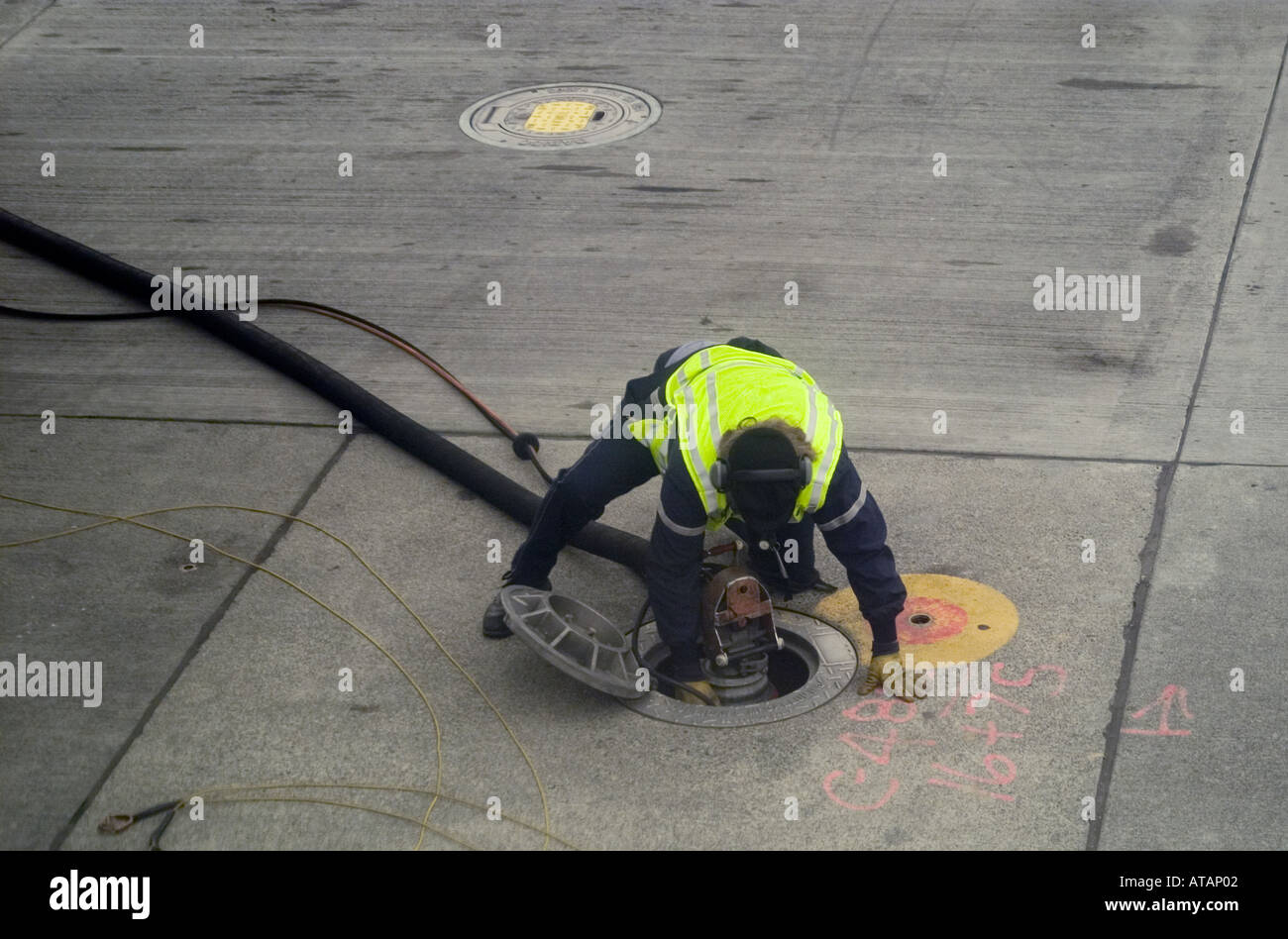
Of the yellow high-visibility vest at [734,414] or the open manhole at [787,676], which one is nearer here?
the yellow high-visibility vest at [734,414]

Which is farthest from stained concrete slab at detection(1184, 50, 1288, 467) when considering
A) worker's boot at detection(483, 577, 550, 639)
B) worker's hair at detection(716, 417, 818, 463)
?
worker's boot at detection(483, 577, 550, 639)

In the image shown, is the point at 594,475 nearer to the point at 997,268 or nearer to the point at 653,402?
the point at 653,402

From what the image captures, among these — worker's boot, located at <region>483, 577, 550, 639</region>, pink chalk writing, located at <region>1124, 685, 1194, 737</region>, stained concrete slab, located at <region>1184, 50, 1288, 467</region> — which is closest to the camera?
pink chalk writing, located at <region>1124, 685, 1194, 737</region>

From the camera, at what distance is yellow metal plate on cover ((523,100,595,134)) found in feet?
35.1

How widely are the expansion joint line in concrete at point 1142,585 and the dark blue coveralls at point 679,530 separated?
857 millimetres

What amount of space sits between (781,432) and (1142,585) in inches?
82.1

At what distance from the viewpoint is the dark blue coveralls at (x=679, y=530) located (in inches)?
203

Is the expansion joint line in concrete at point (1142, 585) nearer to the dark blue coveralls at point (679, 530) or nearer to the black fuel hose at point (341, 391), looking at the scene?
the dark blue coveralls at point (679, 530)

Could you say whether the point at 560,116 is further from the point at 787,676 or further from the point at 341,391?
the point at 787,676

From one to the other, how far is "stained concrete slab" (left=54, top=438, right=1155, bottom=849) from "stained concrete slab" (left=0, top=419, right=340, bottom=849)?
0.18 meters

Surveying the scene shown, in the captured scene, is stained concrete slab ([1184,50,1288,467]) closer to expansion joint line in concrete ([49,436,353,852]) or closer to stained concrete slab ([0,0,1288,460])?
stained concrete slab ([0,0,1288,460])

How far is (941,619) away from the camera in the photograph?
577 centimetres

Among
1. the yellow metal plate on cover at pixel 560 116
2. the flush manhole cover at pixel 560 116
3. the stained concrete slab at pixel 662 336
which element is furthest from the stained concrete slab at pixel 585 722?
the yellow metal plate on cover at pixel 560 116
